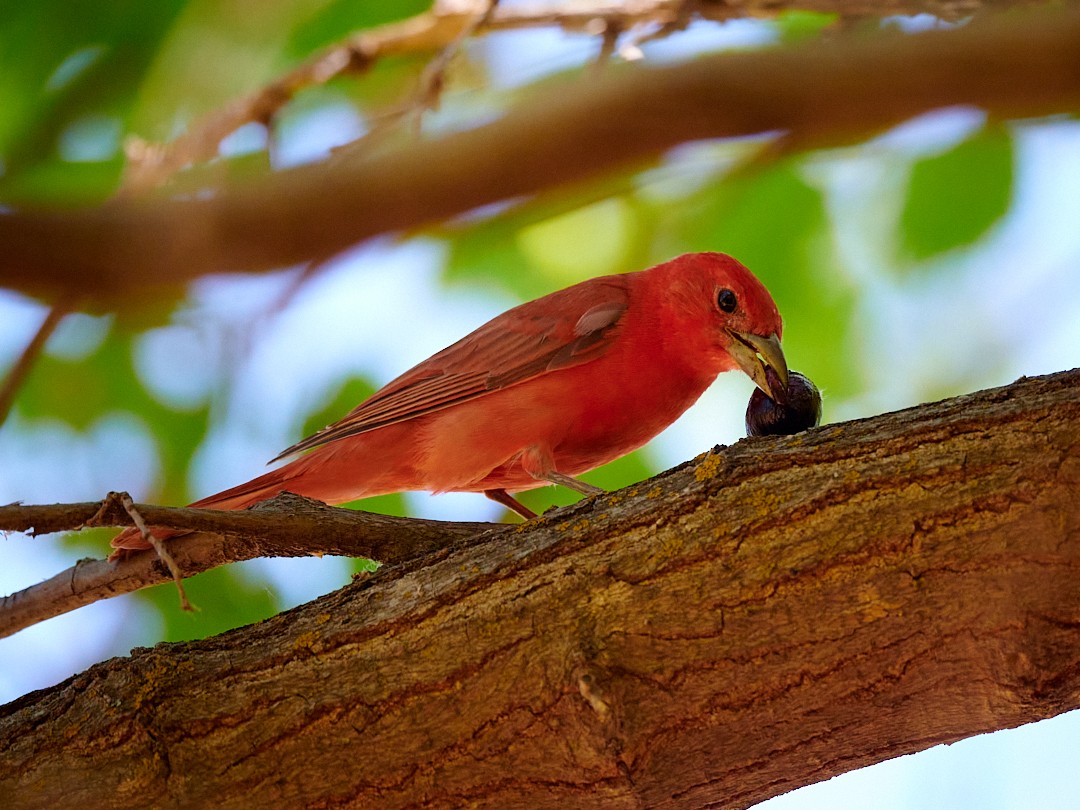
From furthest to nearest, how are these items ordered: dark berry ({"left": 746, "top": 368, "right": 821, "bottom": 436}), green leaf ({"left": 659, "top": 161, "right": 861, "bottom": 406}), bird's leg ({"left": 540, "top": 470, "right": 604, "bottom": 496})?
1. green leaf ({"left": 659, "top": 161, "right": 861, "bottom": 406})
2. bird's leg ({"left": 540, "top": 470, "right": 604, "bottom": 496})
3. dark berry ({"left": 746, "top": 368, "right": 821, "bottom": 436})

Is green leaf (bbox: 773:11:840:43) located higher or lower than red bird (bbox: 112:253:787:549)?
higher

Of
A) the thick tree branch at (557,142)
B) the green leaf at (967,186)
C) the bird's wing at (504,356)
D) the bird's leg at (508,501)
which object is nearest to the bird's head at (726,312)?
the bird's wing at (504,356)

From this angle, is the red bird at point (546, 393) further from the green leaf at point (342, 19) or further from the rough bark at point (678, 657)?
the green leaf at point (342, 19)

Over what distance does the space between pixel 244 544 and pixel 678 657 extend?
1.38 m

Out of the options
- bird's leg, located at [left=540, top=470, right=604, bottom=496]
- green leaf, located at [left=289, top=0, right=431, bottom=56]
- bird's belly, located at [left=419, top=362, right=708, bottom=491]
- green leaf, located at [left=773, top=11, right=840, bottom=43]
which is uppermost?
green leaf, located at [left=289, top=0, right=431, bottom=56]

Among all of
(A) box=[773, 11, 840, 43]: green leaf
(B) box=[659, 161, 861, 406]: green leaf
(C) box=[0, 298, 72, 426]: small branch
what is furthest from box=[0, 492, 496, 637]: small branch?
(A) box=[773, 11, 840, 43]: green leaf

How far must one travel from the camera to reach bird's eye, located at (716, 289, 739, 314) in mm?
4918

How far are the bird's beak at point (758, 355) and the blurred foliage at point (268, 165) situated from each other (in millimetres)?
633

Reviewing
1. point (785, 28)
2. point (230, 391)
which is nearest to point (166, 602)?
point (230, 391)

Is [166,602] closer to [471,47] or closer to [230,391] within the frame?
→ [230,391]

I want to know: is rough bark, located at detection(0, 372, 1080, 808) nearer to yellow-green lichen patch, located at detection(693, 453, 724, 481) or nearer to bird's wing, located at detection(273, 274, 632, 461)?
yellow-green lichen patch, located at detection(693, 453, 724, 481)

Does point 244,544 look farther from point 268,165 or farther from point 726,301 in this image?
point 726,301

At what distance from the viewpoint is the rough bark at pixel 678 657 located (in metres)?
2.69

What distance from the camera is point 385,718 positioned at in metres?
2.95
